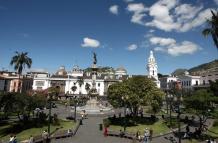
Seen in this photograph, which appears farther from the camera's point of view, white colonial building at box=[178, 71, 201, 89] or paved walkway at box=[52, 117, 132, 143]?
white colonial building at box=[178, 71, 201, 89]

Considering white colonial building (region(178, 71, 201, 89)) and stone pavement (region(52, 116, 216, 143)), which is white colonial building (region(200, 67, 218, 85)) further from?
stone pavement (region(52, 116, 216, 143))

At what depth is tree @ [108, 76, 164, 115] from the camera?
37344mm

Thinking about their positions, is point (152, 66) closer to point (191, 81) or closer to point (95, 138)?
point (191, 81)

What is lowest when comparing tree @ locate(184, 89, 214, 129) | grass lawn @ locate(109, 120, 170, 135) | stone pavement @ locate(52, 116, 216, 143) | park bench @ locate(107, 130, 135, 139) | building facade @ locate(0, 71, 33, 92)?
stone pavement @ locate(52, 116, 216, 143)

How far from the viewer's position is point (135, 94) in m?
37.3

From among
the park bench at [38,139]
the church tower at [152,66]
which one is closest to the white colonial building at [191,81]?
the church tower at [152,66]

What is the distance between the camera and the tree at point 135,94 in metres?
37.3

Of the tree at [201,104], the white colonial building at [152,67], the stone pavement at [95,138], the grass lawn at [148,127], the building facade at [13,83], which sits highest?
the white colonial building at [152,67]

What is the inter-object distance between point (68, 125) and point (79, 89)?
89.6 m

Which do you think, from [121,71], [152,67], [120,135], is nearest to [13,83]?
[152,67]

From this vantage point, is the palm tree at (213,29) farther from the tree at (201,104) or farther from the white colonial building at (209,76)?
the white colonial building at (209,76)

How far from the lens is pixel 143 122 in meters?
39.0

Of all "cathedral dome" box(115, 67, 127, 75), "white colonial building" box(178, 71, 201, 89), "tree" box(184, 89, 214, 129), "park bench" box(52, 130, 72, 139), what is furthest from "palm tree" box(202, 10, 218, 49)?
"cathedral dome" box(115, 67, 127, 75)

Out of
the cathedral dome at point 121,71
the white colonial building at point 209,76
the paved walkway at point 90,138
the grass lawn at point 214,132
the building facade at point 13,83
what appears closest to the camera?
the paved walkway at point 90,138
